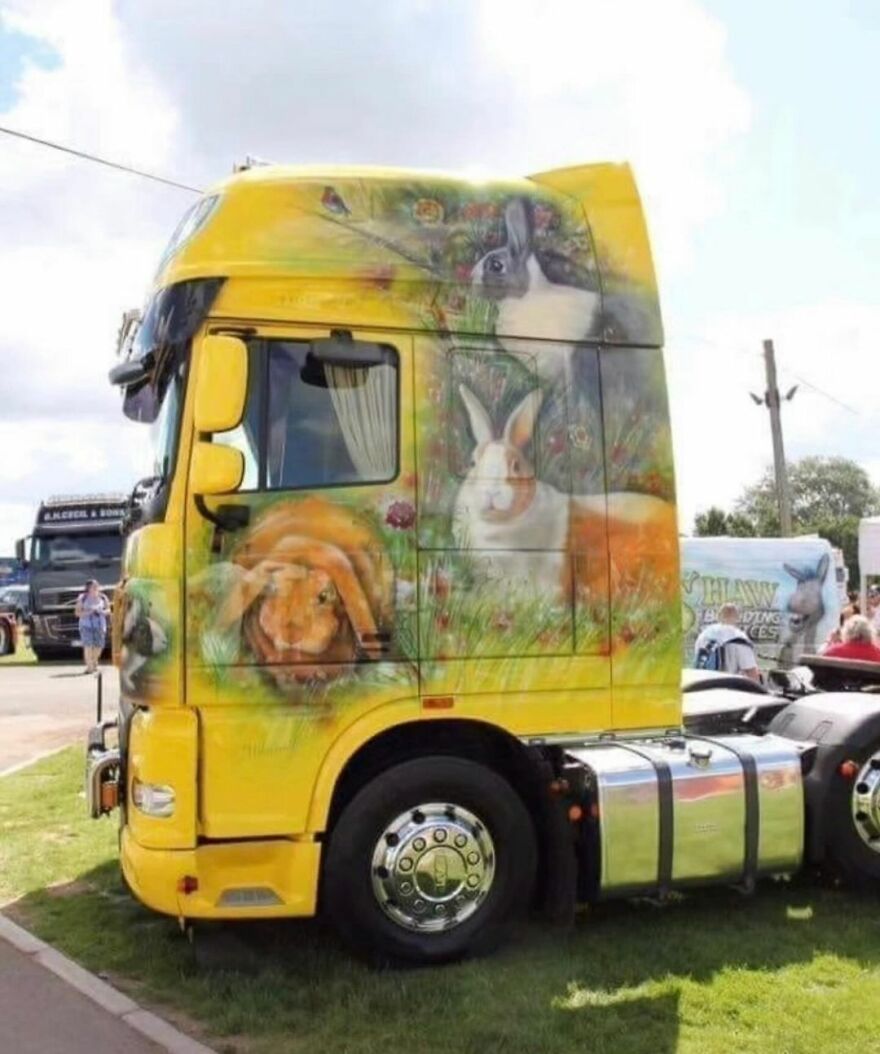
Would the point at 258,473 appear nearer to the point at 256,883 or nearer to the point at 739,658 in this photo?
the point at 256,883

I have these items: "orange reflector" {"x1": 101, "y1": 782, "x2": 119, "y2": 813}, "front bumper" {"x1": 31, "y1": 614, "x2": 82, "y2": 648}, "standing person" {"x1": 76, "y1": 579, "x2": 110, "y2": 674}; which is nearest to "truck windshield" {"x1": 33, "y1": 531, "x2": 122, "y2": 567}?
"front bumper" {"x1": 31, "y1": 614, "x2": 82, "y2": 648}

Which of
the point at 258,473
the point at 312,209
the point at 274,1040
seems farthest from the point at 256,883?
the point at 312,209

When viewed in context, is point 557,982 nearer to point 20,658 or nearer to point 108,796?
point 108,796

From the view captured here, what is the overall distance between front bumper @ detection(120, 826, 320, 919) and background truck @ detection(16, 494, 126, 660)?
2091cm

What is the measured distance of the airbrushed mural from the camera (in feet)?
17.0

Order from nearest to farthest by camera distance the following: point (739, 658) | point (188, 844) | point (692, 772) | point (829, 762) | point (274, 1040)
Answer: point (274, 1040) < point (188, 844) < point (692, 772) < point (829, 762) < point (739, 658)

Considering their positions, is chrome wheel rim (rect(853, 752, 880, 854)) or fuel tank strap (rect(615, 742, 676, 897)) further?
chrome wheel rim (rect(853, 752, 880, 854))

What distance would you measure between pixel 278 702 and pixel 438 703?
0.70m

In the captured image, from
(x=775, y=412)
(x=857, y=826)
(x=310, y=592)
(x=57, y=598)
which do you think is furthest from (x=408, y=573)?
(x=775, y=412)

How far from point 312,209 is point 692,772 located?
312 centimetres

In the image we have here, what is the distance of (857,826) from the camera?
6.31m

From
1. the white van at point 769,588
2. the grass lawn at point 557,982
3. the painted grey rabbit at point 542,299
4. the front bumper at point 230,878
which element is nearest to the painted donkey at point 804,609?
the white van at point 769,588

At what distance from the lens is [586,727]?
562 cm

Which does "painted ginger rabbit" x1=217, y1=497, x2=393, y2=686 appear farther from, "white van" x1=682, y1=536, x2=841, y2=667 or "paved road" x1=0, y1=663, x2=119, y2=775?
"white van" x1=682, y1=536, x2=841, y2=667
